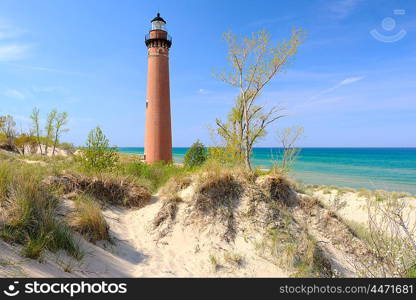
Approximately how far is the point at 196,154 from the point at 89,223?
1167cm

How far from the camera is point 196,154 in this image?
17703 millimetres

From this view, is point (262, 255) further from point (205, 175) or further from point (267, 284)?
point (205, 175)

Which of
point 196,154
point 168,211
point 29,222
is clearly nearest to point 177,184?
point 168,211

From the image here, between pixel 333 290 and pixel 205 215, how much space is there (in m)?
3.84

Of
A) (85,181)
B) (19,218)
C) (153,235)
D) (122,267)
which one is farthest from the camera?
(85,181)

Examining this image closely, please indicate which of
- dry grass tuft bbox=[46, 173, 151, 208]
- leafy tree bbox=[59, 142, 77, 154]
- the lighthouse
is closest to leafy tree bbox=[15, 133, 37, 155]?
leafy tree bbox=[59, 142, 77, 154]

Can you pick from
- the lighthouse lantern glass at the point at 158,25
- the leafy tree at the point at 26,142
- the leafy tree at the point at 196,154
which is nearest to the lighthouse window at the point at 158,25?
the lighthouse lantern glass at the point at 158,25

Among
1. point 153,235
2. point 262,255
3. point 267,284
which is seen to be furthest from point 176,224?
point 267,284

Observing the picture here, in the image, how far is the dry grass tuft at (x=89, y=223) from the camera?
6.19 m

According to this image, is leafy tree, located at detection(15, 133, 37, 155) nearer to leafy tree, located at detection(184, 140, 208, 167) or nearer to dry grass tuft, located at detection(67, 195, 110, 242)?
leafy tree, located at detection(184, 140, 208, 167)

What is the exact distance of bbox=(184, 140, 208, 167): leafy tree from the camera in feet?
57.3

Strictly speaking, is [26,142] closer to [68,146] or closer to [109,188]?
[68,146]

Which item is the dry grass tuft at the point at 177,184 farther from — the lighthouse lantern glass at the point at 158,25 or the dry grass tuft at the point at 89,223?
the lighthouse lantern glass at the point at 158,25

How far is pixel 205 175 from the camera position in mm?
8062
